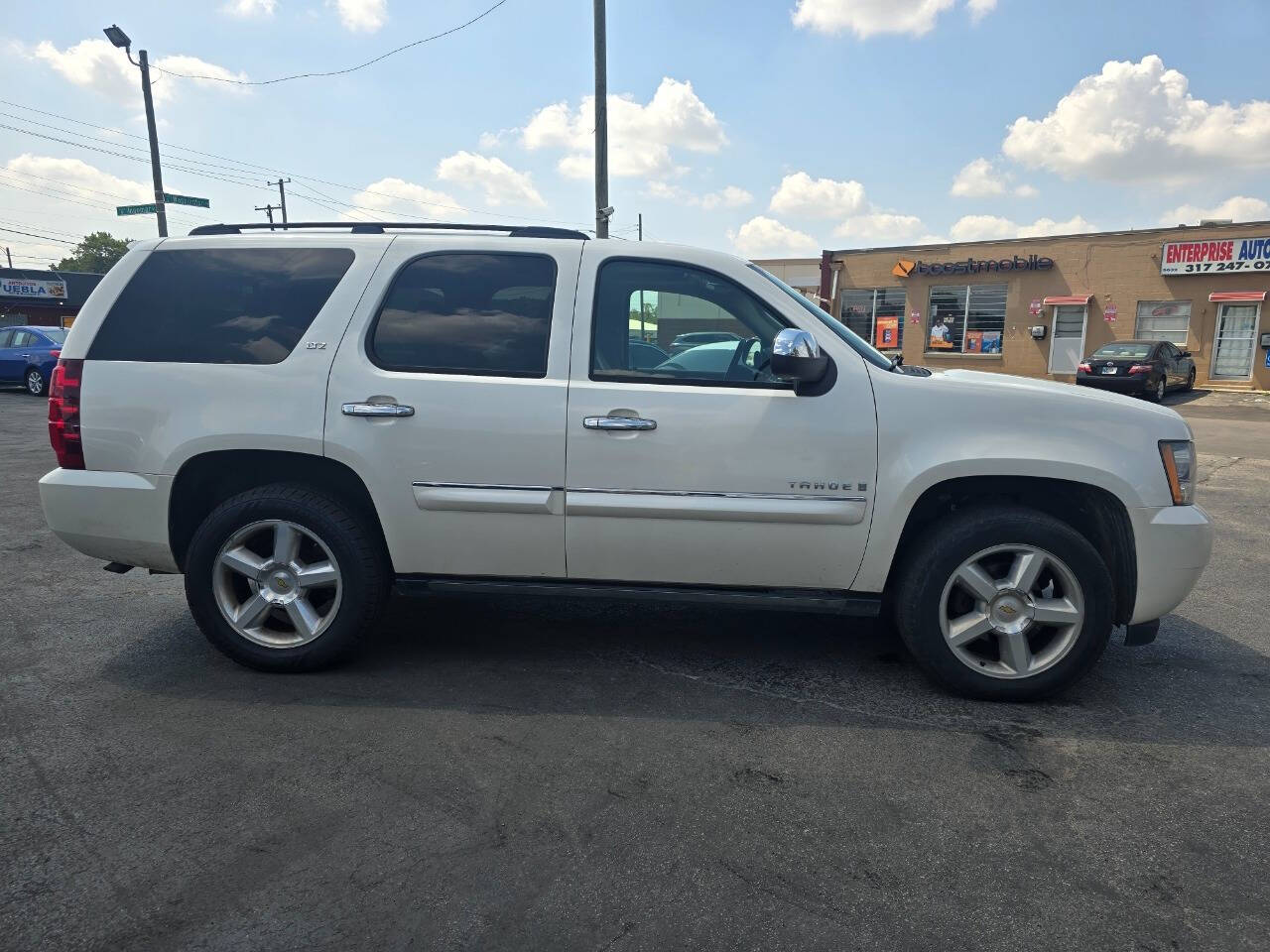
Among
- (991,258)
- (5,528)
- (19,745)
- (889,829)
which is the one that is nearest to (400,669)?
(19,745)

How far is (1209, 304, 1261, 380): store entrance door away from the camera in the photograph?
25.3 m

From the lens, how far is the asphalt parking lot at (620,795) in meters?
2.21

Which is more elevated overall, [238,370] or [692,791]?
[238,370]

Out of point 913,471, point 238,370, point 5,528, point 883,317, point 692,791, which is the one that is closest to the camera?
point 692,791

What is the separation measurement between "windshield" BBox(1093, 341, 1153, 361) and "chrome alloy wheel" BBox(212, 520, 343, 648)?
21.8m

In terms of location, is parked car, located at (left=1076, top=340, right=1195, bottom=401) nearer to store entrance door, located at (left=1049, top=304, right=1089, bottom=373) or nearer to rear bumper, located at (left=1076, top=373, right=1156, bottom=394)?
rear bumper, located at (left=1076, top=373, right=1156, bottom=394)

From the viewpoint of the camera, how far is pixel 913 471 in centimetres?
343

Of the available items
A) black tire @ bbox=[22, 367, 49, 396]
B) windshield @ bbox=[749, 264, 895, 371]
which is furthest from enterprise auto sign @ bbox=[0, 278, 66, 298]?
windshield @ bbox=[749, 264, 895, 371]

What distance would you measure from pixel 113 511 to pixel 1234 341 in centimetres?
3018

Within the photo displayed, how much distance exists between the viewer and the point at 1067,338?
28219mm

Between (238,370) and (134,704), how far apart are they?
4.75ft

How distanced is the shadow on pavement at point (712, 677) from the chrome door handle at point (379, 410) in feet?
3.88

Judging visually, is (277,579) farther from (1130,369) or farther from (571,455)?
(1130,369)

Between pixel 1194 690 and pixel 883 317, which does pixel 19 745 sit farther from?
pixel 883 317
